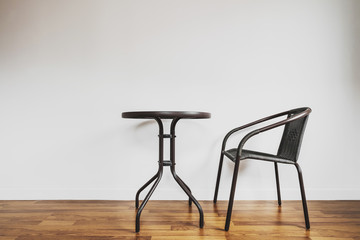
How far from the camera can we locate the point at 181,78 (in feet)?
6.09

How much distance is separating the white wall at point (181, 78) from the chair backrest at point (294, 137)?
0.29 meters

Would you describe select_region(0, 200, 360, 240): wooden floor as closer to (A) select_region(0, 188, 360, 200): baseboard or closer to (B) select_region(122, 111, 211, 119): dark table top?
(A) select_region(0, 188, 360, 200): baseboard

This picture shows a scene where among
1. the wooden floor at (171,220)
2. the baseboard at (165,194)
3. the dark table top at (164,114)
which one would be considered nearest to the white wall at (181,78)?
the baseboard at (165,194)

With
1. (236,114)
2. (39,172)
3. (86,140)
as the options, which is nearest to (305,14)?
(236,114)

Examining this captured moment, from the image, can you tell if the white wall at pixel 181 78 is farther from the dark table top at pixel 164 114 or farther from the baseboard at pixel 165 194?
the dark table top at pixel 164 114

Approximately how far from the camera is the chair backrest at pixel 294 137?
1352 millimetres

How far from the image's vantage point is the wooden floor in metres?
1.22

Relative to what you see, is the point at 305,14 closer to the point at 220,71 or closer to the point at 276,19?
the point at 276,19

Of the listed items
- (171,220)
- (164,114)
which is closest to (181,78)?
(164,114)

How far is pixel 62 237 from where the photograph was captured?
1192 millimetres

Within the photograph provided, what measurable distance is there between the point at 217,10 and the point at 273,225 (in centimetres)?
166

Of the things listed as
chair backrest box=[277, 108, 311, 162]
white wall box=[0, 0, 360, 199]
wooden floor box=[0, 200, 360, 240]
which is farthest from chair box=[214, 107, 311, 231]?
white wall box=[0, 0, 360, 199]

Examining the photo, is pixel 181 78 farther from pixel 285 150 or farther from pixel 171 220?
pixel 171 220

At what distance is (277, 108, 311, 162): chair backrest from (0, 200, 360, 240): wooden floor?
16.6 inches
